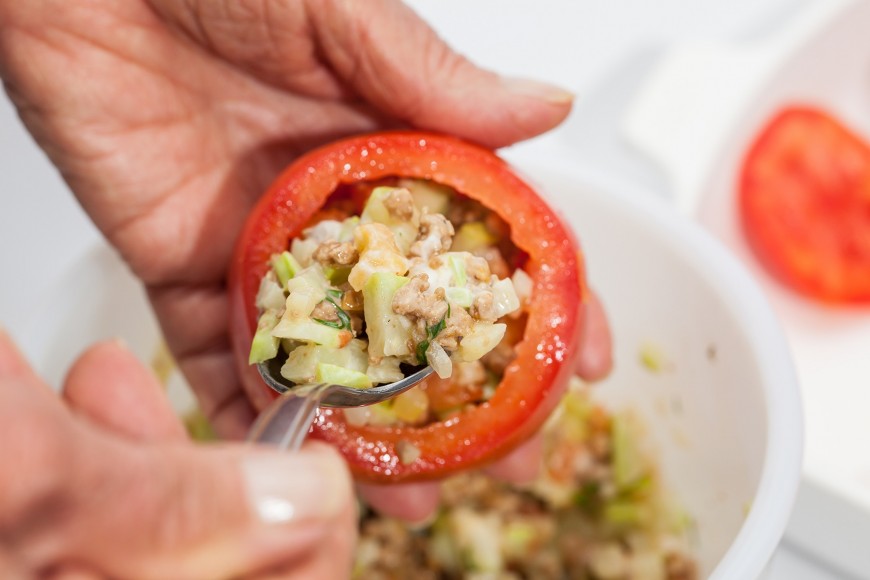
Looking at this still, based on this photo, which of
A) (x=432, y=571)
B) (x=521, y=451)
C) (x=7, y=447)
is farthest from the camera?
(x=432, y=571)

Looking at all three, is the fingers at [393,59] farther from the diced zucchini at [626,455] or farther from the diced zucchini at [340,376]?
the diced zucchini at [626,455]

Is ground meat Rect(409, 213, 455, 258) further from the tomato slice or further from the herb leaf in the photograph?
the tomato slice

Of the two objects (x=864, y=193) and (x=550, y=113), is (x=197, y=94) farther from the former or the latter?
(x=864, y=193)

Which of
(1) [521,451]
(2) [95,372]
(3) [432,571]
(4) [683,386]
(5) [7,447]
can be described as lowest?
(3) [432,571]

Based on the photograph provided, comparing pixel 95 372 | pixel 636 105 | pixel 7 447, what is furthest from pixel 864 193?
pixel 7 447

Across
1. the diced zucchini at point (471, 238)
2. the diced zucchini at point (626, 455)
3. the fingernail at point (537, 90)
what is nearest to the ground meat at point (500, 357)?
the diced zucchini at point (471, 238)

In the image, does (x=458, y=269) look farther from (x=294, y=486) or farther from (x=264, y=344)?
(x=294, y=486)

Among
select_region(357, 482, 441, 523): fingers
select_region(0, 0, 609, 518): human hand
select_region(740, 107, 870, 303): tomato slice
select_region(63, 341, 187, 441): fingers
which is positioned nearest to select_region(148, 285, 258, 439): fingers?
select_region(0, 0, 609, 518): human hand
